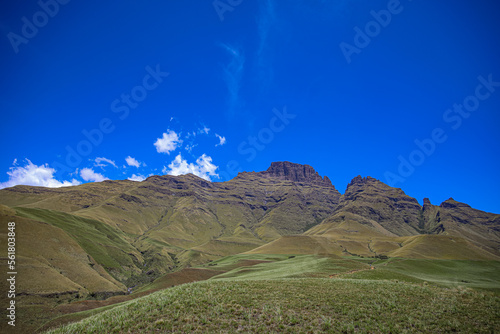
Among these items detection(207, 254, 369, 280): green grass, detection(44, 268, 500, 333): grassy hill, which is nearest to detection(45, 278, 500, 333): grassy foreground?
detection(44, 268, 500, 333): grassy hill

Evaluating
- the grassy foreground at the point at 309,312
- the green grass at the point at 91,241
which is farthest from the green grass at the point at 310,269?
the green grass at the point at 91,241

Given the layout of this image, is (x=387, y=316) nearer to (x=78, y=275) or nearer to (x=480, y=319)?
(x=480, y=319)

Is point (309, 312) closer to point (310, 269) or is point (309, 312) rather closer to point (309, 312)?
point (309, 312)

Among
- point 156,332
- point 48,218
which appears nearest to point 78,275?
point 48,218

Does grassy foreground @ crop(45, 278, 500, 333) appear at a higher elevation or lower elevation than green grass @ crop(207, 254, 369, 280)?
lower

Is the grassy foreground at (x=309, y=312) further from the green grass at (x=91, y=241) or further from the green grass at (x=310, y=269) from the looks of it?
the green grass at (x=91, y=241)

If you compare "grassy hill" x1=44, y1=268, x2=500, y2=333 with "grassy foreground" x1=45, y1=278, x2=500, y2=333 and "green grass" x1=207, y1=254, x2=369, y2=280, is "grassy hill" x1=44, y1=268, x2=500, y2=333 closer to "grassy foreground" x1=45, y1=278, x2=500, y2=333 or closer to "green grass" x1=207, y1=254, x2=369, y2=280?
"grassy foreground" x1=45, y1=278, x2=500, y2=333

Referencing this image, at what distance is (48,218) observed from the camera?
130875 mm

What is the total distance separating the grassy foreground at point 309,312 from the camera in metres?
18.2

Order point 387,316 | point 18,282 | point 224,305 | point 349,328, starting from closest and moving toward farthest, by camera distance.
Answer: point 349,328 < point 387,316 < point 224,305 < point 18,282

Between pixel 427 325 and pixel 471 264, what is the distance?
109 m

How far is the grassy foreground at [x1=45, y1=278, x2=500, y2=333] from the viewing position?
18.2 meters

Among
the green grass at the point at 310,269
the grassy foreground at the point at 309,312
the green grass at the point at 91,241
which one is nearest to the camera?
the grassy foreground at the point at 309,312

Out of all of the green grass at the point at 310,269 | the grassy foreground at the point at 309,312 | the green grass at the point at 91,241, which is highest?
the green grass at the point at 91,241
